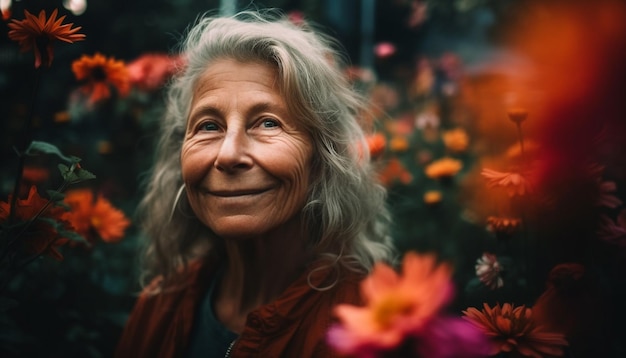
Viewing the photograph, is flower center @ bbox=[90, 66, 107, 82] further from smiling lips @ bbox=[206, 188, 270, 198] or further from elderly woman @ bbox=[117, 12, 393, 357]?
smiling lips @ bbox=[206, 188, 270, 198]

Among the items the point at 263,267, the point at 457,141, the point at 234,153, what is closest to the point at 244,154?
the point at 234,153

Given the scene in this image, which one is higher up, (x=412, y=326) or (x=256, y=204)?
(x=412, y=326)

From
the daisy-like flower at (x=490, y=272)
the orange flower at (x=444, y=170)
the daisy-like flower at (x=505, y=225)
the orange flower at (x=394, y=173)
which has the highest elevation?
the daisy-like flower at (x=505, y=225)

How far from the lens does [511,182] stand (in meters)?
1.01

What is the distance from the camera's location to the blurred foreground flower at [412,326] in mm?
470

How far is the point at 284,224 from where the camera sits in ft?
3.73

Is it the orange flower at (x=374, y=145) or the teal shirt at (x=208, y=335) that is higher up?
the orange flower at (x=374, y=145)

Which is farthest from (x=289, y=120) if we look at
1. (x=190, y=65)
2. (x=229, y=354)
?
(x=229, y=354)

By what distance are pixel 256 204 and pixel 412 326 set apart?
582 millimetres

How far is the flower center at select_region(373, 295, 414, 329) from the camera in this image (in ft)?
1.61

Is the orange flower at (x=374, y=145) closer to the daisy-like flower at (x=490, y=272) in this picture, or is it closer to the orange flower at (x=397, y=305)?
the daisy-like flower at (x=490, y=272)

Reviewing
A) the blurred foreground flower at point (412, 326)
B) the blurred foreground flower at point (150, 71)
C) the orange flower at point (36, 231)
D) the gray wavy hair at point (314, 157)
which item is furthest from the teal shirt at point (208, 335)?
the blurred foreground flower at point (150, 71)

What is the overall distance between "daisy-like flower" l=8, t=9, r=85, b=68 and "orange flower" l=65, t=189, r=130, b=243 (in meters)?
0.52

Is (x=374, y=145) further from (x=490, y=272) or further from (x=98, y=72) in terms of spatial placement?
(x=98, y=72)
